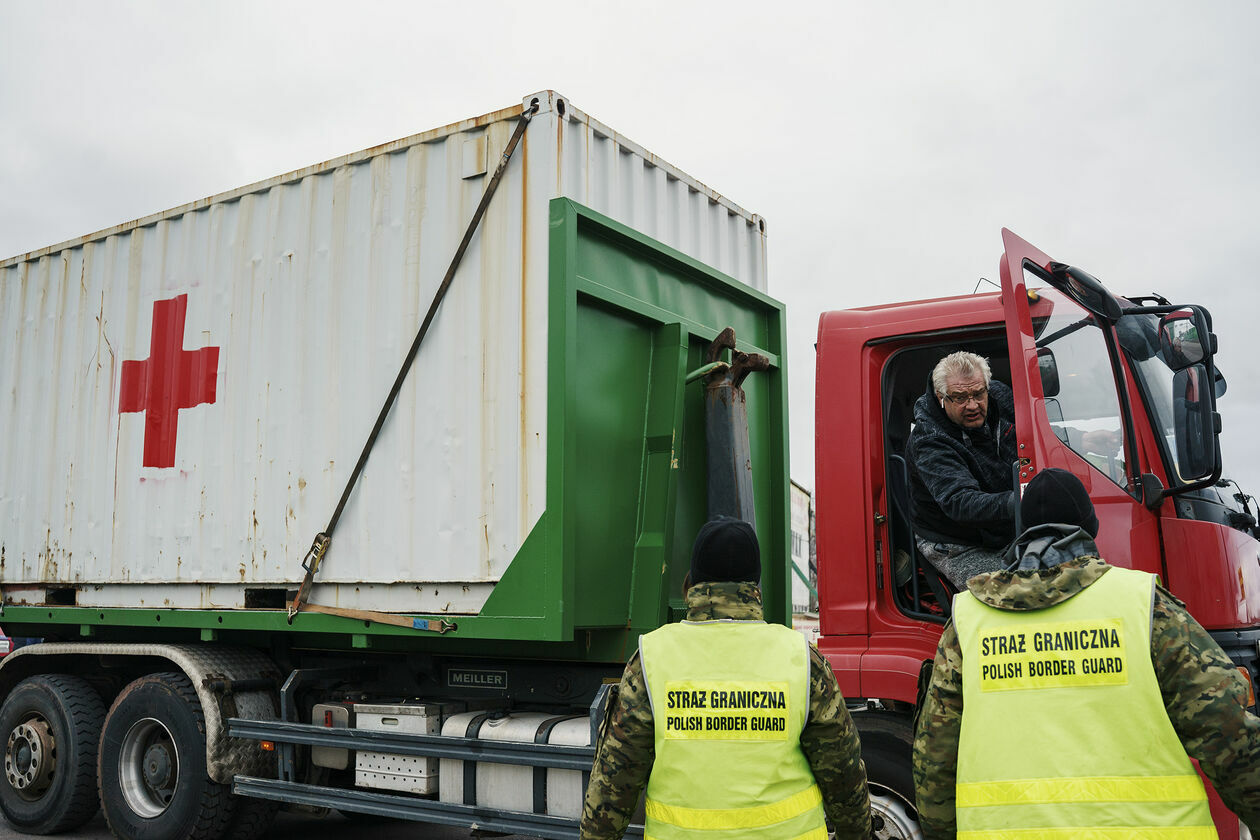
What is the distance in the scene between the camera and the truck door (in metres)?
3.62

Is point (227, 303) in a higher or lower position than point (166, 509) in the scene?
higher

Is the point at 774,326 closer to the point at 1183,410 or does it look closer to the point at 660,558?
the point at 660,558

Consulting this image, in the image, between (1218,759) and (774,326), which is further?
(774,326)

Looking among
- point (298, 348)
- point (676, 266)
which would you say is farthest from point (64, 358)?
point (676, 266)

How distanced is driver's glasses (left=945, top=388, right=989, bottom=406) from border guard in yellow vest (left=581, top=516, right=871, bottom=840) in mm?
1489

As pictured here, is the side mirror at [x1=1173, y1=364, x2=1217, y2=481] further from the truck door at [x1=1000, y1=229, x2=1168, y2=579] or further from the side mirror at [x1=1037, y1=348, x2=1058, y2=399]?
the side mirror at [x1=1037, y1=348, x2=1058, y2=399]

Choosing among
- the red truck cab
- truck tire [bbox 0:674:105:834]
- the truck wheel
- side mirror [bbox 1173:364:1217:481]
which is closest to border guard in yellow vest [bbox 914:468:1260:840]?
the red truck cab

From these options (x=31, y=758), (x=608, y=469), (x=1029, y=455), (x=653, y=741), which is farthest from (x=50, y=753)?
(x=1029, y=455)

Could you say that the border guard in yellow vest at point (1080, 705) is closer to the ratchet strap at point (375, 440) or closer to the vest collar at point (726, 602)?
the vest collar at point (726, 602)

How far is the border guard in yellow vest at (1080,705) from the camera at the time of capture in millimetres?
2289

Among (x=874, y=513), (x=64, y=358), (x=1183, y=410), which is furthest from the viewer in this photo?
(x=64, y=358)

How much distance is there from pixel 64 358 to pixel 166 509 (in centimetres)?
149

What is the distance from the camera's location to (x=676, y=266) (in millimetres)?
5391

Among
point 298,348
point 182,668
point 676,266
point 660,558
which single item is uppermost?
point 676,266
